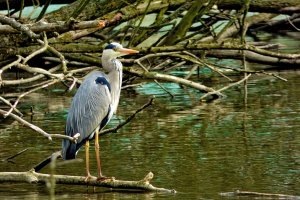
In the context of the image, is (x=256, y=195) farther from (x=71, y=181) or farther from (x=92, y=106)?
(x=92, y=106)

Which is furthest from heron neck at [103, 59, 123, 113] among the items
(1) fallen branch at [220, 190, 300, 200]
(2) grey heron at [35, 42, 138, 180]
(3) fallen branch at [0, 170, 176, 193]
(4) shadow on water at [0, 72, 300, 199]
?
(1) fallen branch at [220, 190, 300, 200]

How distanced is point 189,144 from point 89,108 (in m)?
1.55

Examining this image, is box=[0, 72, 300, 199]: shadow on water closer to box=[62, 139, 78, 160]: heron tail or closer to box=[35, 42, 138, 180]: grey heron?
box=[62, 139, 78, 160]: heron tail

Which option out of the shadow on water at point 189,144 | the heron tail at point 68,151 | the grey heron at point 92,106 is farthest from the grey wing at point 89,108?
the shadow on water at point 189,144

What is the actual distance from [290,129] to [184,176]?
2.47 m

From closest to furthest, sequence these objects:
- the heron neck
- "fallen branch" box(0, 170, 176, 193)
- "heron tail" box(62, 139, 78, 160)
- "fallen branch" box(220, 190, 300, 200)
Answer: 1. "fallen branch" box(220, 190, 300, 200)
2. "fallen branch" box(0, 170, 176, 193)
3. "heron tail" box(62, 139, 78, 160)
4. the heron neck

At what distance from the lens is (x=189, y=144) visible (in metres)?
9.30

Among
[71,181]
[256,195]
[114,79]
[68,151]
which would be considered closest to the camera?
[256,195]

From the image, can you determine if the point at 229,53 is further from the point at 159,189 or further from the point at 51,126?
the point at 159,189

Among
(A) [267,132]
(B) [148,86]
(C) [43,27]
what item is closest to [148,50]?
(A) [267,132]

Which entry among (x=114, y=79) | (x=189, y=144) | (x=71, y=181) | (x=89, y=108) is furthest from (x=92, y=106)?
(x=189, y=144)

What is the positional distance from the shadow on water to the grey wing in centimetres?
41

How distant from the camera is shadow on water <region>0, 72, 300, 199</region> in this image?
7.38 meters

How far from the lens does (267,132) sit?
32.1 ft
